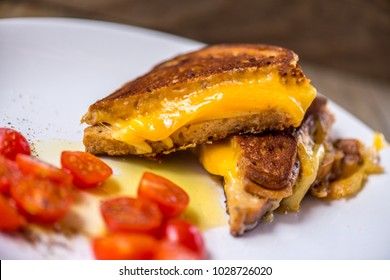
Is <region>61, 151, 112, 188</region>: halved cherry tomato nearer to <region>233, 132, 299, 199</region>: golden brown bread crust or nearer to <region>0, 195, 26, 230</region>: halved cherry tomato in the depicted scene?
<region>0, 195, 26, 230</region>: halved cherry tomato

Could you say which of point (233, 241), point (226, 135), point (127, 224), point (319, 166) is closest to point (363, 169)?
point (319, 166)

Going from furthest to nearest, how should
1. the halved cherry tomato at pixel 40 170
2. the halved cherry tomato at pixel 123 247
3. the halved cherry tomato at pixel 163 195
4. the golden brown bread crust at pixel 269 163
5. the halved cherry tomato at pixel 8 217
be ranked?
the golden brown bread crust at pixel 269 163 → the halved cherry tomato at pixel 163 195 → the halved cherry tomato at pixel 40 170 → the halved cherry tomato at pixel 123 247 → the halved cherry tomato at pixel 8 217

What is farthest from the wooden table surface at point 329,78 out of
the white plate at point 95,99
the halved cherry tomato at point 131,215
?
the halved cherry tomato at point 131,215

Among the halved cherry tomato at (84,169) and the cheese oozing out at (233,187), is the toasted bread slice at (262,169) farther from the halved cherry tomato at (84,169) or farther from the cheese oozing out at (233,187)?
the halved cherry tomato at (84,169)

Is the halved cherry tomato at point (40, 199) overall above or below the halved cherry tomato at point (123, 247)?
above

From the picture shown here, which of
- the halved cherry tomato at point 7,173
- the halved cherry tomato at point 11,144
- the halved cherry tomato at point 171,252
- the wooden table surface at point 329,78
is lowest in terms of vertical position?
the wooden table surface at point 329,78

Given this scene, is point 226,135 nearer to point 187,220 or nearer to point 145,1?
point 187,220

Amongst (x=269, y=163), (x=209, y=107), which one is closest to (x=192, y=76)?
(x=209, y=107)
